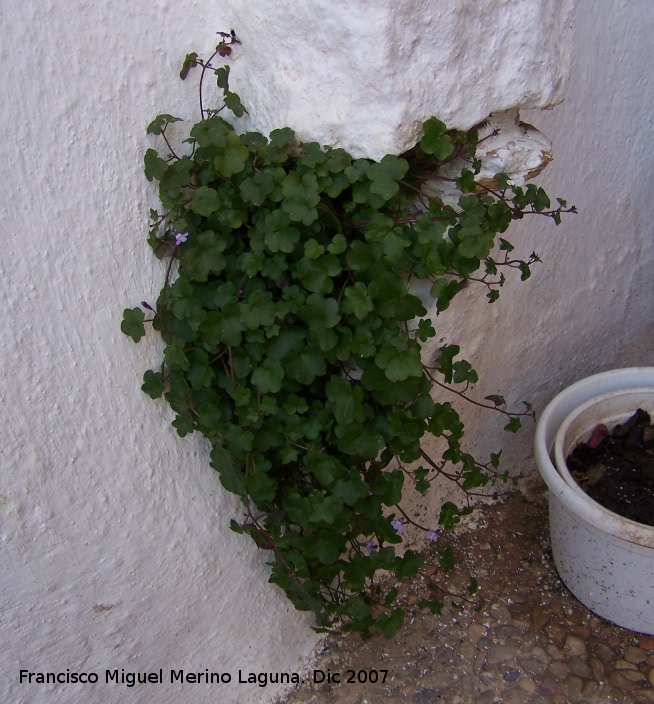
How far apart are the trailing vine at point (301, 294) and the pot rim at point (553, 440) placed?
51 cm

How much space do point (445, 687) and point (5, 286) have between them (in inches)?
52.6

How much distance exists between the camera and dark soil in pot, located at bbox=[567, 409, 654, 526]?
1.88 metres

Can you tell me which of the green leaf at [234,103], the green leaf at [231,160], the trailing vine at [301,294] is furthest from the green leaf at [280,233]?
the green leaf at [234,103]

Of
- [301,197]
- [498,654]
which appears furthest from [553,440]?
[301,197]

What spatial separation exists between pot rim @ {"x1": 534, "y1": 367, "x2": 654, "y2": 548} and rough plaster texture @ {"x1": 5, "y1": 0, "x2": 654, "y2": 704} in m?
0.74

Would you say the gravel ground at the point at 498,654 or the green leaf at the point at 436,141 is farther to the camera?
the gravel ground at the point at 498,654

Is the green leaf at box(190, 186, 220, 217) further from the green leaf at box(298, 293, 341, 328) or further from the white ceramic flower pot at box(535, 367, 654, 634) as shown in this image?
the white ceramic flower pot at box(535, 367, 654, 634)

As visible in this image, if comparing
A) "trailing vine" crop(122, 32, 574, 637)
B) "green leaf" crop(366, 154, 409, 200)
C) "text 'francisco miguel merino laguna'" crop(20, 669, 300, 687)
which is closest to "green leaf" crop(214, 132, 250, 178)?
"trailing vine" crop(122, 32, 574, 637)

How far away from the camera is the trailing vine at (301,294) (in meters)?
1.32

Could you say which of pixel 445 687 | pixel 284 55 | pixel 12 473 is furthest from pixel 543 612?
pixel 284 55

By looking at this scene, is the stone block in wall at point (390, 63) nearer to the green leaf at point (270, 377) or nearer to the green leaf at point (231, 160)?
the green leaf at point (231, 160)

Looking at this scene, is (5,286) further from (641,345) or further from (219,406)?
(641,345)

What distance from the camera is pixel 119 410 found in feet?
4.60

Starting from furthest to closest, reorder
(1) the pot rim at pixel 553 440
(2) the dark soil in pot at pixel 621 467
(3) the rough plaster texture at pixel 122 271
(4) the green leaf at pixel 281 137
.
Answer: (2) the dark soil in pot at pixel 621 467 < (1) the pot rim at pixel 553 440 < (4) the green leaf at pixel 281 137 < (3) the rough plaster texture at pixel 122 271
